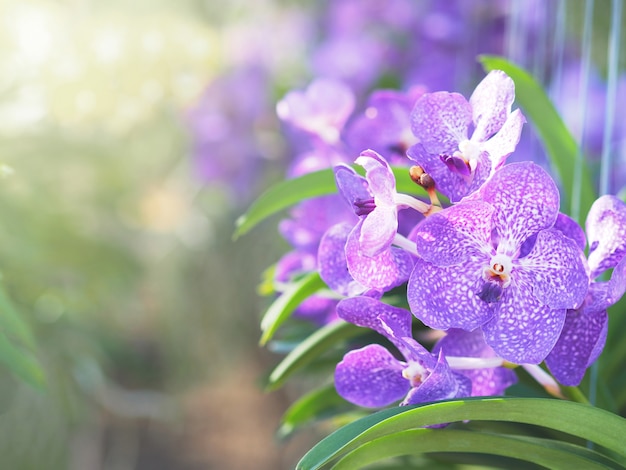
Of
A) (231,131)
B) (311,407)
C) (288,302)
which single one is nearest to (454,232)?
(288,302)

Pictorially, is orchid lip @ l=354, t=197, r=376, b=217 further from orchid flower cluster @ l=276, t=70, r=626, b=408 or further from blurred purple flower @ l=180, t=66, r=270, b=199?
blurred purple flower @ l=180, t=66, r=270, b=199

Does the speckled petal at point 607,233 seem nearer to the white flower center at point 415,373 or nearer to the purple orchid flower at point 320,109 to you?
the white flower center at point 415,373

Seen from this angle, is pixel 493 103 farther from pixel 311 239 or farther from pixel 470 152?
pixel 311 239

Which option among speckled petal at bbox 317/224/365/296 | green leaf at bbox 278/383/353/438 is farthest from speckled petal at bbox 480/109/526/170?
green leaf at bbox 278/383/353/438

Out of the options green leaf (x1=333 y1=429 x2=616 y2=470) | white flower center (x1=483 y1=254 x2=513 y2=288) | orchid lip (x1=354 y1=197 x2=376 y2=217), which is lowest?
green leaf (x1=333 y1=429 x2=616 y2=470)

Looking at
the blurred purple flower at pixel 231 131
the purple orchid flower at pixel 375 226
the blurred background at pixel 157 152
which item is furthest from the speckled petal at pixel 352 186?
the blurred purple flower at pixel 231 131
